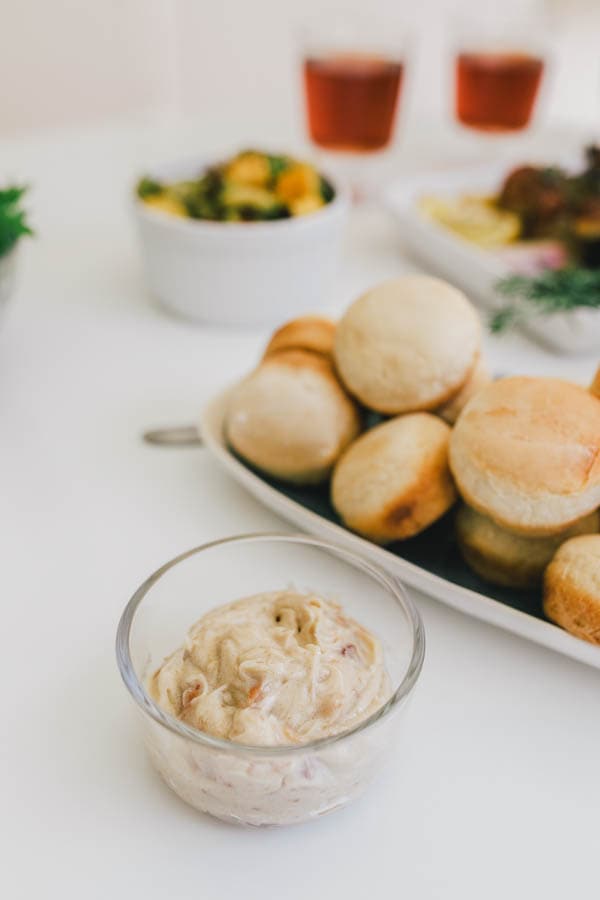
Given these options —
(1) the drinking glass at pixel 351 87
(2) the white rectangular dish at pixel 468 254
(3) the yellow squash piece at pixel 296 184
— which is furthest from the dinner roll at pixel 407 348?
(1) the drinking glass at pixel 351 87

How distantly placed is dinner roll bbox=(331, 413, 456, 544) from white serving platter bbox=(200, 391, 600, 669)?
2 cm

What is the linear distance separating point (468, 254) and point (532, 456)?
25.0 inches

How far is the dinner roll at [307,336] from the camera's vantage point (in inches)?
34.3

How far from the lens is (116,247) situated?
1446 mm

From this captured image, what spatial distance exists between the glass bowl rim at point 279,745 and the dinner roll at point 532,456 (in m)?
0.10

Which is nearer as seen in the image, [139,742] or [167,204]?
[139,742]

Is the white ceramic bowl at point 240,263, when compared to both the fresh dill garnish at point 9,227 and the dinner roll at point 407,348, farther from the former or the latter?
the dinner roll at point 407,348

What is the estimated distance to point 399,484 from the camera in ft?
2.33

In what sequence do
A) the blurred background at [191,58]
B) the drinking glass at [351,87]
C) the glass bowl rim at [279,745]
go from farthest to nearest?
the blurred background at [191,58] < the drinking glass at [351,87] < the glass bowl rim at [279,745]

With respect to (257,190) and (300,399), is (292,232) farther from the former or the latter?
(300,399)

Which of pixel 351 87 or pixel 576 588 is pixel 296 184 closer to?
pixel 351 87

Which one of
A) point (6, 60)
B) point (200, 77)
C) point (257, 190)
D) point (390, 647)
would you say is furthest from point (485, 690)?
point (200, 77)

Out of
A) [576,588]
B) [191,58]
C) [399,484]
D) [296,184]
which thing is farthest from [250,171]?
[191,58]

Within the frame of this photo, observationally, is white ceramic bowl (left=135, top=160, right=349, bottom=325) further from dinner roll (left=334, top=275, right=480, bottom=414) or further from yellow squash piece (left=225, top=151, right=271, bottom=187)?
dinner roll (left=334, top=275, right=480, bottom=414)
